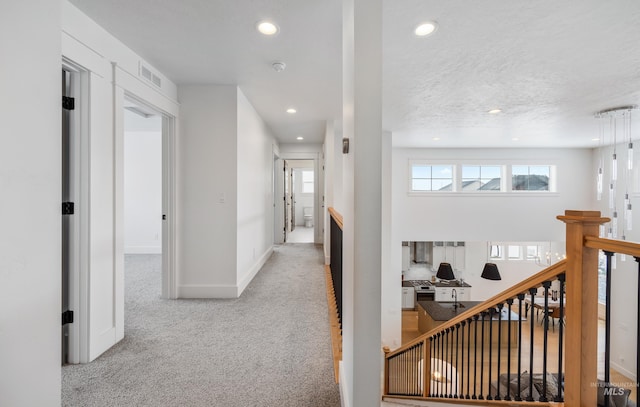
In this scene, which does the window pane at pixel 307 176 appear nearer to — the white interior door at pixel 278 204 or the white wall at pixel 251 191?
the white interior door at pixel 278 204

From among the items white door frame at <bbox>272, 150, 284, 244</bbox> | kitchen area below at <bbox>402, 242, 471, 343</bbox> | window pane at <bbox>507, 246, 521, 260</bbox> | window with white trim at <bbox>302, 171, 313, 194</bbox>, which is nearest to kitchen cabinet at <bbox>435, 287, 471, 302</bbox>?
kitchen area below at <bbox>402, 242, 471, 343</bbox>

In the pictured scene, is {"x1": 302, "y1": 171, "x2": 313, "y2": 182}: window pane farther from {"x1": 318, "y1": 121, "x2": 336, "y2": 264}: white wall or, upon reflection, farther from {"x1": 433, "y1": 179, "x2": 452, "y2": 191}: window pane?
{"x1": 318, "y1": 121, "x2": 336, "y2": 264}: white wall

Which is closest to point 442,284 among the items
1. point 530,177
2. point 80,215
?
point 530,177

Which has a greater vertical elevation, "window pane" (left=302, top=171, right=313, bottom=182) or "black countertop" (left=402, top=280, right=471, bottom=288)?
"window pane" (left=302, top=171, right=313, bottom=182)

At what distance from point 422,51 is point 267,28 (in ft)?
4.44

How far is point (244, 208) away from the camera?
12.0ft

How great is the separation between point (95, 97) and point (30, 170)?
130 centimetres

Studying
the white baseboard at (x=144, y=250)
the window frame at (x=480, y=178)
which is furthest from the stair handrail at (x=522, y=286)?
the window frame at (x=480, y=178)

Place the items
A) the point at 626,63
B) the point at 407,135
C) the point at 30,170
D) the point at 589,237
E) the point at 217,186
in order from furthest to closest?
the point at 407,135 → the point at 217,186 → the point at 626,63 → the point at 589,237 → the point at 30,170

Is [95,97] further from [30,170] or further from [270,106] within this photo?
[270,106]

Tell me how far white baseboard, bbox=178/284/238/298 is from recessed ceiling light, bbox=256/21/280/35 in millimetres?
2549

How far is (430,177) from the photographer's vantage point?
24.8 feet

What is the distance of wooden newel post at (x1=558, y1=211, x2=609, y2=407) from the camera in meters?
1.33

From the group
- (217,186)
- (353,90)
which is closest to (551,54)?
(353,90)
